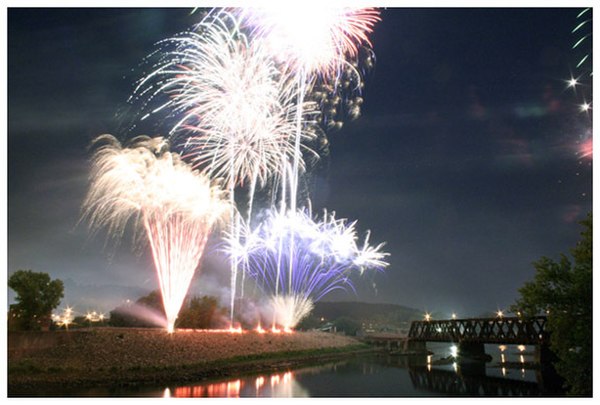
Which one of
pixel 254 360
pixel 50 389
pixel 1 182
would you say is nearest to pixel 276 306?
pixel 254 360

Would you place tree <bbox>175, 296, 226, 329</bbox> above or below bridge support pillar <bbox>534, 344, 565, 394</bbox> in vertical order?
above

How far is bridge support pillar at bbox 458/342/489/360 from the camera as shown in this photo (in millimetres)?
54188

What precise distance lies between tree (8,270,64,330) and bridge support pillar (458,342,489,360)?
4856 centimetres

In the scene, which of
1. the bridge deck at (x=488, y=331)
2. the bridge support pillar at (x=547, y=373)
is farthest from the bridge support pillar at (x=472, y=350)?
the bridge support pillar at (x=547, y=373)

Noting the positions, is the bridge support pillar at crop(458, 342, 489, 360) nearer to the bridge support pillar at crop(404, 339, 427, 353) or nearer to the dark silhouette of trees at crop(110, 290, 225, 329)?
the bridge support pillar at crop(404, 339, 427, 353)

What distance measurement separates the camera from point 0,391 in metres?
21.3

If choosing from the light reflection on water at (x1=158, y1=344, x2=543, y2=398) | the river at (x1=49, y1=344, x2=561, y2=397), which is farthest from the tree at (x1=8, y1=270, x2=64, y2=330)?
the light reflection on water at (x1=158, y1=344, x2=543, y2=398)

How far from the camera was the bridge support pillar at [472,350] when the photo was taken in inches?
2133

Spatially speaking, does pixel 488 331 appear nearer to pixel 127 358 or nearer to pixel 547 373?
pixel 547 373

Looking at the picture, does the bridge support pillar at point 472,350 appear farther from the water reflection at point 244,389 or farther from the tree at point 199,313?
the tree at point 199,313

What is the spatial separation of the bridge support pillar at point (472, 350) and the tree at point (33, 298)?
4856 centimetres

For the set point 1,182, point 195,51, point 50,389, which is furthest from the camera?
point 195,51
